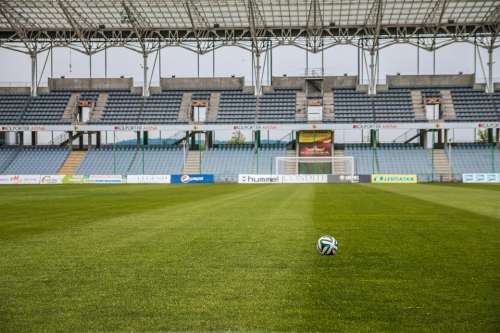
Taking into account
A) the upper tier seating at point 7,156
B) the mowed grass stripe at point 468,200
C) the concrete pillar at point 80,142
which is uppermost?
the concrete pillar at point 80,142

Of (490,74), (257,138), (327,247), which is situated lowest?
(327,247)

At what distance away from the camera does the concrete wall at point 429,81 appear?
187 feet

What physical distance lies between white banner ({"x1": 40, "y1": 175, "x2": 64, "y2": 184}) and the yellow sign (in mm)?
25056

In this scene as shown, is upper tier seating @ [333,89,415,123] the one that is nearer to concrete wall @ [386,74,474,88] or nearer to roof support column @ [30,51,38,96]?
concrete wall @ [386,74,474,88]

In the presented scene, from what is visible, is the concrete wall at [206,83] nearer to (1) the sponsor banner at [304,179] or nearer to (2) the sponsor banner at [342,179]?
(1) the sponsor banner at [304,179]

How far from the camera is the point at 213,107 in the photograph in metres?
56.2

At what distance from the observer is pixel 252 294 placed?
5172mm

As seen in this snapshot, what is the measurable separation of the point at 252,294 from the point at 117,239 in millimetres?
4639

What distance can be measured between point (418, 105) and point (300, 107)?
13.1 metres

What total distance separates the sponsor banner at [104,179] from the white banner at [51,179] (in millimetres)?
2269

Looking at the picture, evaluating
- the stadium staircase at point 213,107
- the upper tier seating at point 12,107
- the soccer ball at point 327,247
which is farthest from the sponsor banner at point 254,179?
the soccer ball at point 327,247

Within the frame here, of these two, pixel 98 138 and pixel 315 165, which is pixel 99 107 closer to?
pixel 98 138

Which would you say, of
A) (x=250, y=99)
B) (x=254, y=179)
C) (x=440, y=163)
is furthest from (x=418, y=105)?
(x=254, y=179)

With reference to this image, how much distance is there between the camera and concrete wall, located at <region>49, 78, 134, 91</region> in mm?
59094
